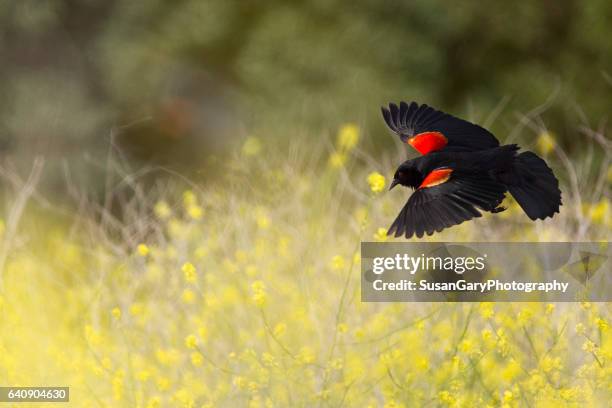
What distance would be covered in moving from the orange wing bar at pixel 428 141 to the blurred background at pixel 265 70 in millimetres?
3523

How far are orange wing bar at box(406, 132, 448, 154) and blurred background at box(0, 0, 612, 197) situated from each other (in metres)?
3.52

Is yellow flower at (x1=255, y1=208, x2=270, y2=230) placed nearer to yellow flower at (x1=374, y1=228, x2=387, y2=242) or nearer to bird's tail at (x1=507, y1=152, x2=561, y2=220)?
yellow flower at (x1=374, y1=228, x2=387, y2=242)

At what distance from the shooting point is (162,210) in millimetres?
4336

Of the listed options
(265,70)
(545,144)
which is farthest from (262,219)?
(265,70)

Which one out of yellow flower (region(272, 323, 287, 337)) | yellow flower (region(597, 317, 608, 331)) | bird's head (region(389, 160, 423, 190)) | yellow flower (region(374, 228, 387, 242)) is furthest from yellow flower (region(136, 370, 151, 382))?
yellow flower (region(597, 317, 608, 331))

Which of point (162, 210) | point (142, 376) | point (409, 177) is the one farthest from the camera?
point (162, 210)

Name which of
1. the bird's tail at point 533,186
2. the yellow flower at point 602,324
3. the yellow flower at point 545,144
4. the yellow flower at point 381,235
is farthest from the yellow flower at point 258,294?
the yellow flower at point 545,144

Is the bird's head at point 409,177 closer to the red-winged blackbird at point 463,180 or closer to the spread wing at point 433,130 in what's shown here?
the red-winged blackbird at point 463,180

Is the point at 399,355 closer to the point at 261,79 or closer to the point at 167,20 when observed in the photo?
the point at 261,79

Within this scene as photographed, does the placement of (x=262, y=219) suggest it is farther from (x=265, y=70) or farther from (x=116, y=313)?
(x=265, y=70)

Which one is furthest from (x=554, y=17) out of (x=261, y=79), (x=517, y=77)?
(x=261, y=79)

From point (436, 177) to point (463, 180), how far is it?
7cm

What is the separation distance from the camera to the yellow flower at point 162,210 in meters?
4.29

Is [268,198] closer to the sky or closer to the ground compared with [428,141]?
closer to the sky
